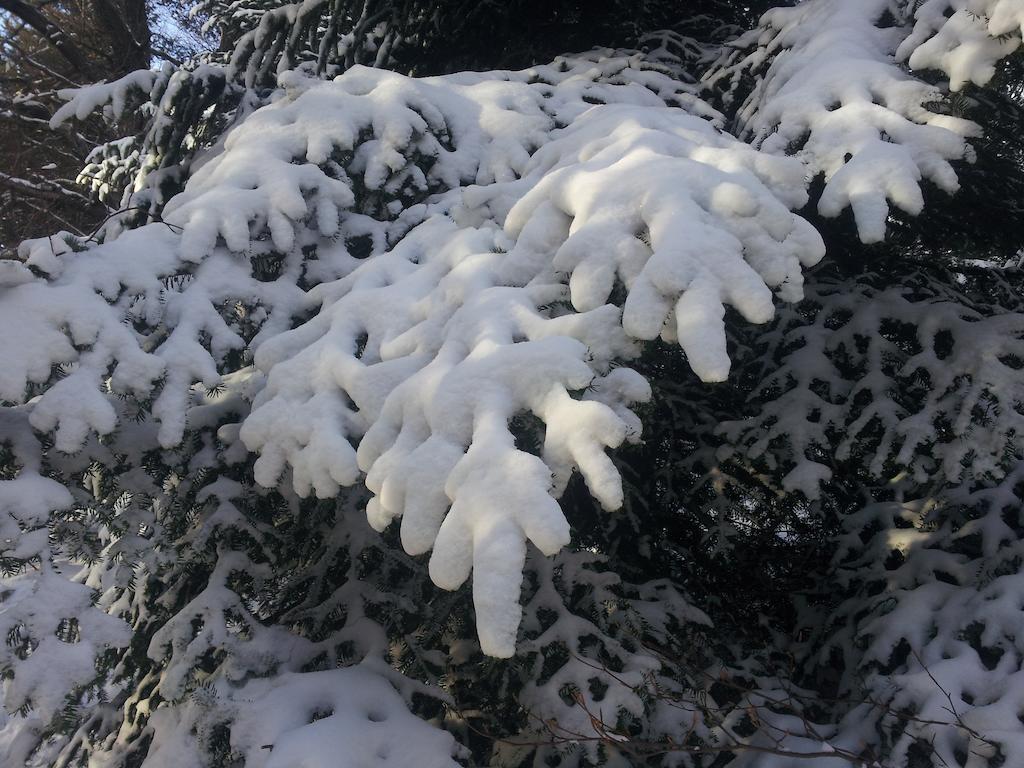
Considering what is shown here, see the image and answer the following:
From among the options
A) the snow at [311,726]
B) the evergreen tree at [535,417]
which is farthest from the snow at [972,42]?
the snow at [311,726]

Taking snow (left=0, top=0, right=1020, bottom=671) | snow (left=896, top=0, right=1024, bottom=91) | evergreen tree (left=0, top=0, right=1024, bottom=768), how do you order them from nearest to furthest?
snow (left=0, top=0, right=1020, bottom=671), evergreen tree (left=0, top=0, right=1024, bottom=768), snow (left=896, top=0, right=1024, bottom=91)

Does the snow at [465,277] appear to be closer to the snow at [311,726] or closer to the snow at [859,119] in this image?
the snow at [859,119]

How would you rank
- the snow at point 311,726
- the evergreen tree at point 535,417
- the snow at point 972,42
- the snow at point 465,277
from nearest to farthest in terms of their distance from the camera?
the snow at point 465,277, the evergreen tree at point 535,417, the snow at point 972,42, the snow at point 311,726

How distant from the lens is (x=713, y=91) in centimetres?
426

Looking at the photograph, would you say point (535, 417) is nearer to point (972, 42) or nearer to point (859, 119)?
point (859, 119)

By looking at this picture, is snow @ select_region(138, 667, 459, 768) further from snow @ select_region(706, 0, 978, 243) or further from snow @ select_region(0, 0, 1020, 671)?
snow @ select_region(706, 0, 978, 243)

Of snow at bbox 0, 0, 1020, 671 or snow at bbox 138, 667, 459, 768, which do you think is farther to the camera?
snow at bbox 138, 667, 459, 768

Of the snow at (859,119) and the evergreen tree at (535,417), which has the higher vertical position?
the snow at (859,119)

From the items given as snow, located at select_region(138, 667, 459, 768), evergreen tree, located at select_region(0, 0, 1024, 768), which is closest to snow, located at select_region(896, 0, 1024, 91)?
evergreen tree, located at select_region(0, 0, 1024, 768)

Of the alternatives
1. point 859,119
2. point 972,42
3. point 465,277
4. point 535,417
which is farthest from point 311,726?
point 972,42

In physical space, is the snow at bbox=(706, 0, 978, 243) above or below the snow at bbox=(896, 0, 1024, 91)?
below

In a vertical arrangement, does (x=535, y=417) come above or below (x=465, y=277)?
below

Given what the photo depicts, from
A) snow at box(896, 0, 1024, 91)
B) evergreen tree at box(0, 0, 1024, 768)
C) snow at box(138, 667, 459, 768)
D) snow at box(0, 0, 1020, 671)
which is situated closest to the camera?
snow at box(0, 0, 1020, 671)

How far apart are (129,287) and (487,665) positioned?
204 cm
